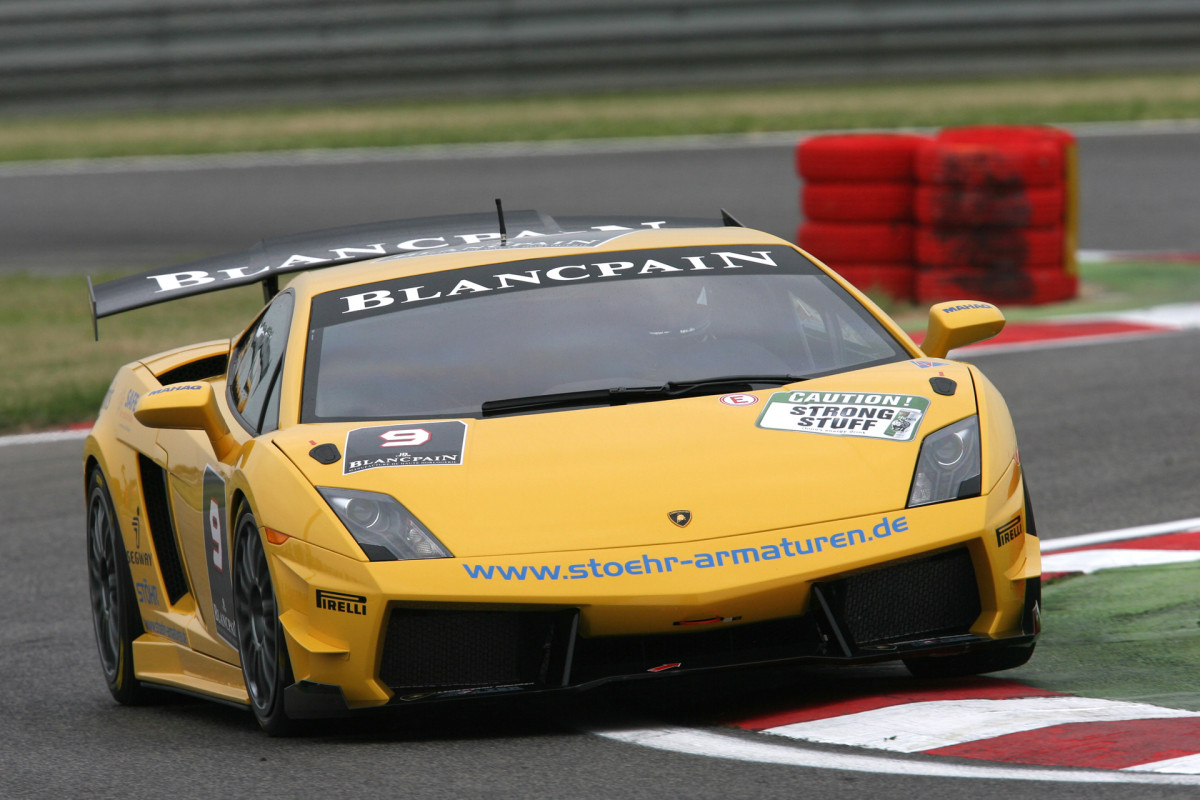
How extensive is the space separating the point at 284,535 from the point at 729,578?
1.07 m

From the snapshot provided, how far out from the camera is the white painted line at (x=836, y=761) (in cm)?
412

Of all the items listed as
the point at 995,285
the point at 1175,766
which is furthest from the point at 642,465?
the point at 995,285

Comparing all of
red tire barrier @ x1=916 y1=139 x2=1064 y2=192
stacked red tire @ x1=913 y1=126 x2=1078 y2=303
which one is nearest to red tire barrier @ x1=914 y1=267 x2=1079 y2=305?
stacked red tire @ x1=913 y1=126 x2=1078 y2=303

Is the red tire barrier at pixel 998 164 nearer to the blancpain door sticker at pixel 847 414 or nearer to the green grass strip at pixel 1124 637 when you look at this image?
the green grass strip at pixel 1124 637

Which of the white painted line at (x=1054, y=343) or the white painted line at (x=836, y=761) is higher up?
the white painted line at (x=836, y=761)

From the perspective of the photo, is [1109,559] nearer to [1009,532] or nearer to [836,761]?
[1009,532]

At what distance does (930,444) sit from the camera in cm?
501

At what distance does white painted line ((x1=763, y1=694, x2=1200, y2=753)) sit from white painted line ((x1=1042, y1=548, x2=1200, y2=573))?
198cm

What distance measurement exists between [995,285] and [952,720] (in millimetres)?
9107

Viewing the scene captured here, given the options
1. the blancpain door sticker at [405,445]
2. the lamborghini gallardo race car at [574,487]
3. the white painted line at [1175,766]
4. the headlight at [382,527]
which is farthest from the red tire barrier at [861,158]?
the white painted line at [1175,766]

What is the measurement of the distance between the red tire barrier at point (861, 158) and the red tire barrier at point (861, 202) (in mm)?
59

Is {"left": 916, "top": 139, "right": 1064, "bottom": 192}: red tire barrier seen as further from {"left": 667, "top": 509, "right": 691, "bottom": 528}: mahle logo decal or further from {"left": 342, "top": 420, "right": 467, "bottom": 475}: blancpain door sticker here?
{"left": 667, "top": 509, "right": 691, "bottom": 528}: mahle logo decal

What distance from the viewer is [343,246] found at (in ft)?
22.0

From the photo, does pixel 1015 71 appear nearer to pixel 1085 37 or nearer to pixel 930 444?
pixel 1085 37
